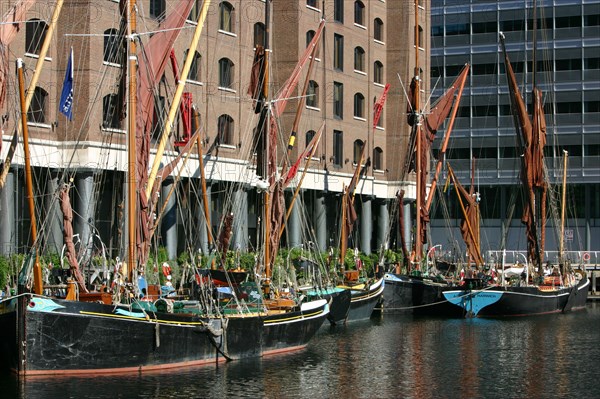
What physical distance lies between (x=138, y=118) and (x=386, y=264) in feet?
118

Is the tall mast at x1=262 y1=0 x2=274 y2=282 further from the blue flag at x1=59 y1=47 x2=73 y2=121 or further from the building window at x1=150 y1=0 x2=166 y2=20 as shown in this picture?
the building window at x1=150 y1=0 x2=166 y2=20

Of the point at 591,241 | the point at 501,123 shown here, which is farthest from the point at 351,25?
the point at 591,241

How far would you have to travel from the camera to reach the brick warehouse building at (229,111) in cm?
5762

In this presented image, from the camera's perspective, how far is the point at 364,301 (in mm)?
59469

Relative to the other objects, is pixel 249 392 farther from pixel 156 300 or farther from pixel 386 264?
pixel 386 264

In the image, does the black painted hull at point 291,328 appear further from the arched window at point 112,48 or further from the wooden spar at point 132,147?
the arched window at point 112,48

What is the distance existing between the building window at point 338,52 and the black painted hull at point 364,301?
26.1 m

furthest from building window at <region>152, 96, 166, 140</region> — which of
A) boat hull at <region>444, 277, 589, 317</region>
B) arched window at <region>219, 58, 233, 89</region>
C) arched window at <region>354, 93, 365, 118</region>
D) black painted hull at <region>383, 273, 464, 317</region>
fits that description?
arched window at <region>354, 93, 365, 118</region>

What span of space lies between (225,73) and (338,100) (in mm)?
14287

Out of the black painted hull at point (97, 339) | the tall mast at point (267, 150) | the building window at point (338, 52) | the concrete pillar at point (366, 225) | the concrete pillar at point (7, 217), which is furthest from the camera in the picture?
the concrete pillar at point (366, 225)

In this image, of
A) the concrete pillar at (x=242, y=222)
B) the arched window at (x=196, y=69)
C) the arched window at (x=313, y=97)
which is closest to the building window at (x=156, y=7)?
the arched window at (x=196, y=69)

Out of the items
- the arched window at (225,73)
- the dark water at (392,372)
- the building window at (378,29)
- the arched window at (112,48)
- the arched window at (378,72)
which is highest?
the building window at (378,29)

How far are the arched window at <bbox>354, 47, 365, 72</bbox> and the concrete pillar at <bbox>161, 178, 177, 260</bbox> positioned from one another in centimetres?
2443

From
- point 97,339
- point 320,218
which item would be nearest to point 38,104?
point 97,339
